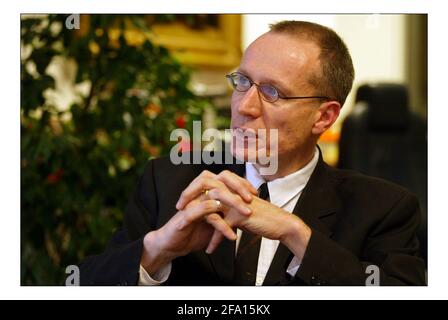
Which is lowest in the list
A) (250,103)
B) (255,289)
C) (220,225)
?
(255,289)

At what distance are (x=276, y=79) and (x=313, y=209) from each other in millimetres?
271

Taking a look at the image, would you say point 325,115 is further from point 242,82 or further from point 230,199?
A: point 230,199

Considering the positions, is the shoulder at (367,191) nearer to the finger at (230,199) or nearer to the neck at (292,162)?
the neck at (292,162)

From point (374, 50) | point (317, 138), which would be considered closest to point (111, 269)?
point (317, 138)

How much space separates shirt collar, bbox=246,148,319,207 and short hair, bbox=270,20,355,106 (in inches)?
6.7

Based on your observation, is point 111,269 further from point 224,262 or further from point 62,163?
point 62,163

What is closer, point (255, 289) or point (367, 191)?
point (255, 289)

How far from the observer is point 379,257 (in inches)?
53.0

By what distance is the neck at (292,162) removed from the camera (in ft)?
4.55

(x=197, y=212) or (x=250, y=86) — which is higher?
(x=250, y=86)

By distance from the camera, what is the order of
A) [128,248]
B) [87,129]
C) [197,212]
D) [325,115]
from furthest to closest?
[87,129] < [325,115] < [128,248] < [197,212]

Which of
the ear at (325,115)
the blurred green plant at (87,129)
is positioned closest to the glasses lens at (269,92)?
the ear at (325,115)

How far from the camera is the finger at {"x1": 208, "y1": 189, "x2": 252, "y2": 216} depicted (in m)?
1.18

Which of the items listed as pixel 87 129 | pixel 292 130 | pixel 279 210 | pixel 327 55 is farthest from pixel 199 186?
pixel 87 129
